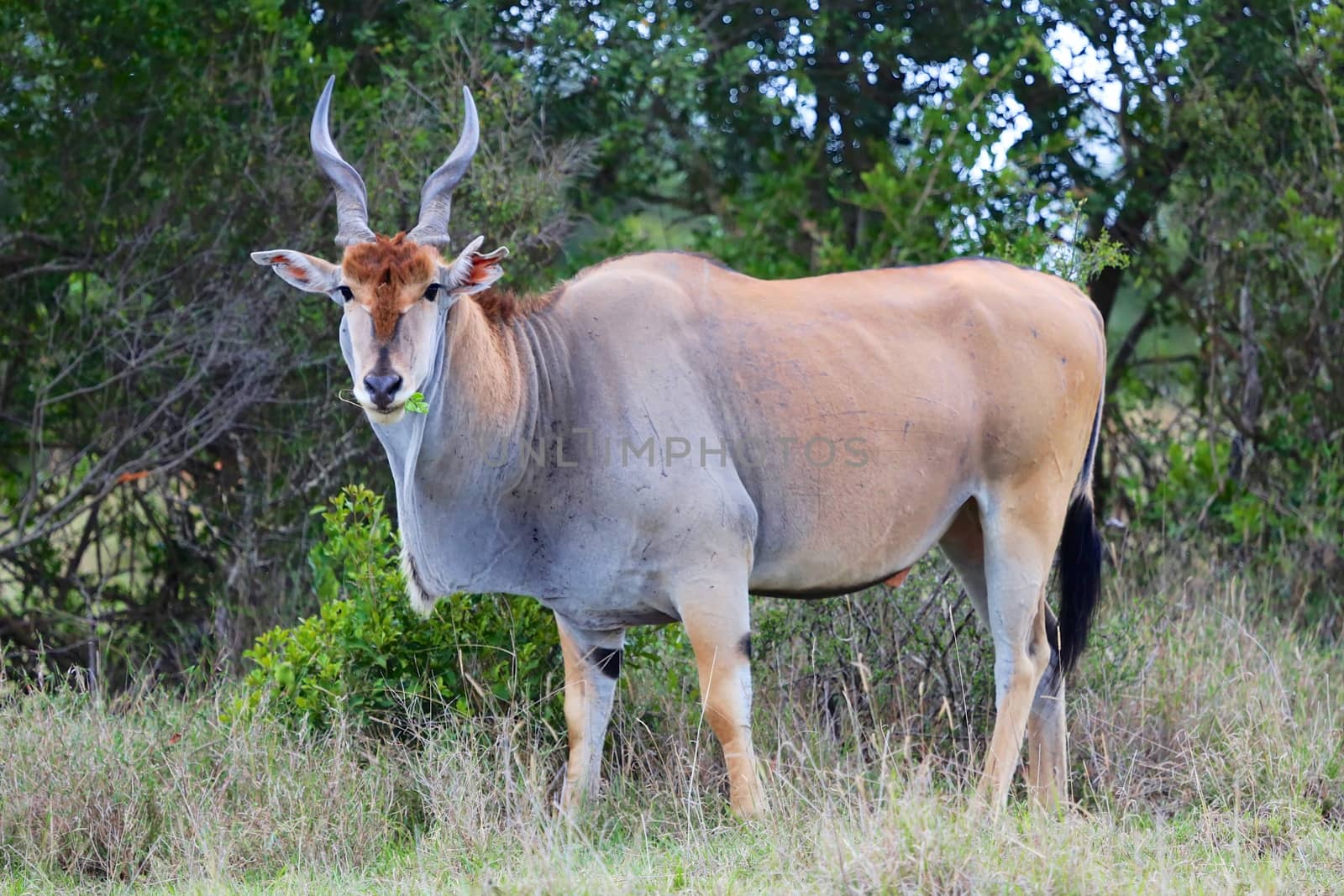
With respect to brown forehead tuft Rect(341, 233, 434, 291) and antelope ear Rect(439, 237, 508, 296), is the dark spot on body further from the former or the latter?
brown forehead tuft Rect(341, 233, 434, 291)

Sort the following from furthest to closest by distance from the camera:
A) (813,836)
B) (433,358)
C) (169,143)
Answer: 1. (169,143)
2. (433,358)
3. (813,836)

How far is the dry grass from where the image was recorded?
4.02m

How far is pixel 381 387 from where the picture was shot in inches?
176

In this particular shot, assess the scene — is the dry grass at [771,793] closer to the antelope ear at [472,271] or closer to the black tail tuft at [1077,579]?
the black tail tuft at [1077,579]

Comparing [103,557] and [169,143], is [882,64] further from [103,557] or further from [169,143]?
[103,557]

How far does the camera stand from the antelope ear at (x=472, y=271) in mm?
4719

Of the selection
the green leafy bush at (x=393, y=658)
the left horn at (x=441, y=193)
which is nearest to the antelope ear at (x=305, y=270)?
the left horn at (x=441, y=193)

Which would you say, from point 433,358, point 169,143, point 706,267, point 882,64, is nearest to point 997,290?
point 706,267

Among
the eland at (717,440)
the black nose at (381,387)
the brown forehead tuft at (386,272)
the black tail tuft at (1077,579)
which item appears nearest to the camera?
the black nose at (381,387)

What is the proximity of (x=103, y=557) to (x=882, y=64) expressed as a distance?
582cm

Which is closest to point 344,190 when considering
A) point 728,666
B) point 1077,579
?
point 728,666

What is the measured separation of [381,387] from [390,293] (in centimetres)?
33

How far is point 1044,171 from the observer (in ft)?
29.6

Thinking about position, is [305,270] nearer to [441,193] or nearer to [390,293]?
[390,293]
